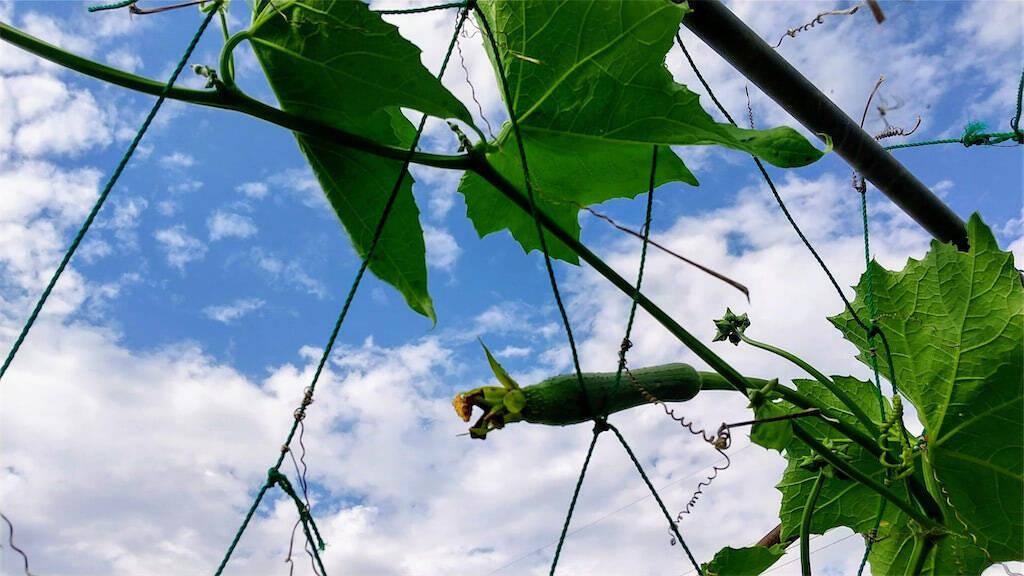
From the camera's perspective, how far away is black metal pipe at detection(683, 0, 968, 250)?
93 centimetres

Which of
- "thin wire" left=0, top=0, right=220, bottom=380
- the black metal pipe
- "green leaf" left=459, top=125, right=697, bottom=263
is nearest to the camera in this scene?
"thin wire" left=0, top=0, right=220, bottom=380

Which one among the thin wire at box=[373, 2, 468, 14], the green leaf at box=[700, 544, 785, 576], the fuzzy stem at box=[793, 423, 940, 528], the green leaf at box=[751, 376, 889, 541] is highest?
the thin wire at box=[373, 2, 468, 14]

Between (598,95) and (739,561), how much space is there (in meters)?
0.55

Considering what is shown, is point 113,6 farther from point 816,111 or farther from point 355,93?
point 816,111

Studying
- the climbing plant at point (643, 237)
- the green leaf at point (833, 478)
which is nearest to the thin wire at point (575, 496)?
the climbing plant at point (643, 237)

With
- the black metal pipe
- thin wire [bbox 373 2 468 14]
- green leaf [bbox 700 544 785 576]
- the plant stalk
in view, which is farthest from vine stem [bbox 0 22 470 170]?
the plant stalk

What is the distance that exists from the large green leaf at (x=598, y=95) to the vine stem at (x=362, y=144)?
0.04 meters

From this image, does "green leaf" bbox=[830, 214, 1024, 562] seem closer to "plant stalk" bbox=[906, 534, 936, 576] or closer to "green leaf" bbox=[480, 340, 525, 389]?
"plant stalk" bbox=[906, 534, 936, 576]

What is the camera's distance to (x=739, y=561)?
34.1 inches

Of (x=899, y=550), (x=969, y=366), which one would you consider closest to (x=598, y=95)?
(x=969, y=366)

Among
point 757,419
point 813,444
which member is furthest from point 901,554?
point 757,419

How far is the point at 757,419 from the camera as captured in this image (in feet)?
2.25

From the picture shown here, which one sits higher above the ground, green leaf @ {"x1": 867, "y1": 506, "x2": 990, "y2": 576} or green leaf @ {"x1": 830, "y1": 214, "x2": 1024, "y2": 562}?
green leaf @ {"x1": 830, "y1": 214, "x2": 1024, "y2": 562}

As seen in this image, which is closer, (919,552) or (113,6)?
(113,6)
